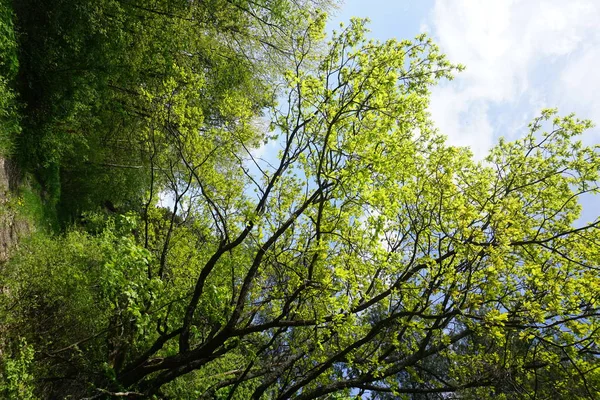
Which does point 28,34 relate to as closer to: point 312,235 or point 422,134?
point 312,235

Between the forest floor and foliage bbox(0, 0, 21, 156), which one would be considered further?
the forest floor

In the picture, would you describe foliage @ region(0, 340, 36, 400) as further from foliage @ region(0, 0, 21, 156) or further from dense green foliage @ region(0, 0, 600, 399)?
foliage @ region(0, 0, 21, 156)

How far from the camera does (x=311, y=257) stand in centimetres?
647

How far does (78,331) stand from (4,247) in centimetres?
244

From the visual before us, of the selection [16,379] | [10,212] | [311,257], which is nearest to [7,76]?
[10,212]

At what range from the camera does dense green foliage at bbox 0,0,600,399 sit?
5656 mm

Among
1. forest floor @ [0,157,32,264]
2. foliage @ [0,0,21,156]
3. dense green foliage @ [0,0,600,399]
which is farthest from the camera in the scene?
forest floor @ [0,157,32,264]

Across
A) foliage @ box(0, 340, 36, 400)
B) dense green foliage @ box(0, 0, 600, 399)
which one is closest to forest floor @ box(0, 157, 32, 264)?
dense green foliage @ box(0, 0, 600, 399)

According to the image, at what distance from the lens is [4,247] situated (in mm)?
8672

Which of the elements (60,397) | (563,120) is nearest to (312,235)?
(563,120)

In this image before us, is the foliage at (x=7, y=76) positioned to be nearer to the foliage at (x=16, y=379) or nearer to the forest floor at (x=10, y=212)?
the forest floor at (x=10, y=212)

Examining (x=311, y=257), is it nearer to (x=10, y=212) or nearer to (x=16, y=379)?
(x=16, y=379)

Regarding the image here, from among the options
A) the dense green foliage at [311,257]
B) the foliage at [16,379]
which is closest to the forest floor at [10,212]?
the dense green foliage at [311,257]

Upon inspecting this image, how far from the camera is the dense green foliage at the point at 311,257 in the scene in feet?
18.6
